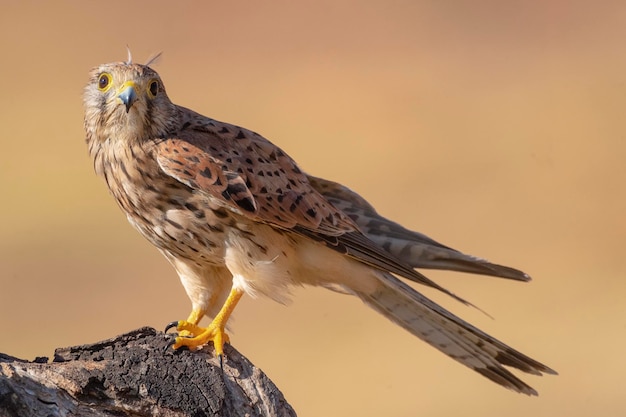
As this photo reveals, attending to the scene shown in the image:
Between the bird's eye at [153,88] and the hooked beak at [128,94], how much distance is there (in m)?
0.15

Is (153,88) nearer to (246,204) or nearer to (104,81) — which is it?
(104,81)

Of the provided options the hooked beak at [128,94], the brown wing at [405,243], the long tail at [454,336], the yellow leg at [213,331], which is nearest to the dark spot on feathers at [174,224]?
the yellow leg at [213,331]

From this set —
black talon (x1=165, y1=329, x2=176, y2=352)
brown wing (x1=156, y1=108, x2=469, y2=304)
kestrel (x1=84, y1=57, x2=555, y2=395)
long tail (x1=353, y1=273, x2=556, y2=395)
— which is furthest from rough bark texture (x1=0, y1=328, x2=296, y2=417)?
long tail (x1=353, y1=273, x2=556, y2=395)

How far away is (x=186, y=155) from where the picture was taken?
18.1ft

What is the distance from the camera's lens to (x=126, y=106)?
5.46 metres

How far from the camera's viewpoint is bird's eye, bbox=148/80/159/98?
5648mm

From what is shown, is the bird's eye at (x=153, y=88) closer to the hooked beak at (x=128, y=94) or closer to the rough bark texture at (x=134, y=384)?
the hooked beak at (x=128, y=94)

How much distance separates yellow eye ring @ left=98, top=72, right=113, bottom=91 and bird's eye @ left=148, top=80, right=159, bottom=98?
20 cm

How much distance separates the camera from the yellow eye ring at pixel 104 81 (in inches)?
222

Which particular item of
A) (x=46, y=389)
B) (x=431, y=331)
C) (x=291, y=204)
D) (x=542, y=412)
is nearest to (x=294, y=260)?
(x=291, y=204)

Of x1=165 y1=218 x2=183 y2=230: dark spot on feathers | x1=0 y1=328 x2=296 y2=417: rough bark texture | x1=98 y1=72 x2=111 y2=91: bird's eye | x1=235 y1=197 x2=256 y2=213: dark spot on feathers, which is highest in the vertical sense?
x1=98 y1=72 x2=111 y2=91: bird's eye

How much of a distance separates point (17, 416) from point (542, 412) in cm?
804

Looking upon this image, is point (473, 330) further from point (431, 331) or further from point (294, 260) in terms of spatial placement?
point (294, 260)

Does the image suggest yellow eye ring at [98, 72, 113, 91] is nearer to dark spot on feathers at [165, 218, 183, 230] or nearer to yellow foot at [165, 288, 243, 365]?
dark spot on feathers at [165, 218, 183, 230]
